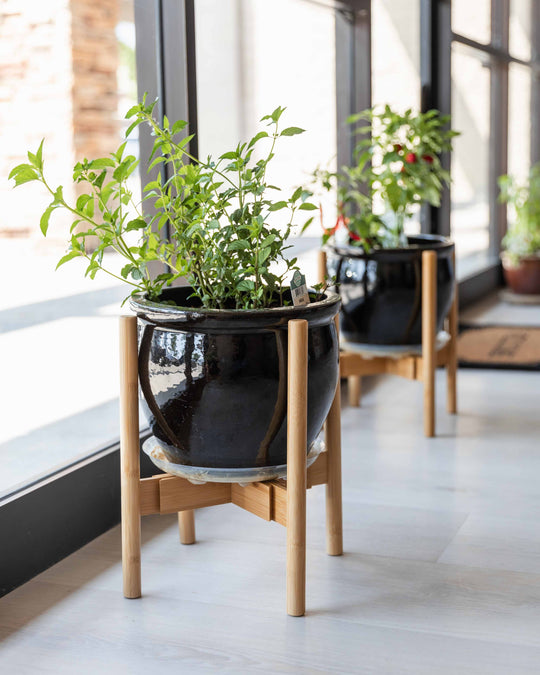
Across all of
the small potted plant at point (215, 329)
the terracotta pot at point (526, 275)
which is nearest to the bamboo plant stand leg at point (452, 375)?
the small potted plant at point (215, 329)

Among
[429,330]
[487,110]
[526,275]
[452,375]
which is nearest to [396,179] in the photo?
[429,330]

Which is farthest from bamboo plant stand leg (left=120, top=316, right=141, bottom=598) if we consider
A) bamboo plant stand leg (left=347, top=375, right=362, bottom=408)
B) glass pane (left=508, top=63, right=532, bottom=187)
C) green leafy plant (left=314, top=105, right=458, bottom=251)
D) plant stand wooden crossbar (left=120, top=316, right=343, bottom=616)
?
glass pane (left=508, top=63, right=532, bottom=187)

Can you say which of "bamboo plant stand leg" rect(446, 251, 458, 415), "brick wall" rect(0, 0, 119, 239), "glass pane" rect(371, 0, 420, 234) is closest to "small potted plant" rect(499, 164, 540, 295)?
"glass pane" rect(371, 0, 420, 234)

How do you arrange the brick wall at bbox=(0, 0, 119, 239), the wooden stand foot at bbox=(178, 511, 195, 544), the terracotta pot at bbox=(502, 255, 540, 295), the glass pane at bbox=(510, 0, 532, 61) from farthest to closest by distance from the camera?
the glass pane at bbox=(510, 0, 532, 61) < the terracotta pot at bbox=(502, 255, 540, 295) < the wooden stand foot at bbox=(178, 511, 195, 544) < the brick wall at bbox=(0, 0, 119, 239)

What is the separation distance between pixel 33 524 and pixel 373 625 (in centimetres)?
70

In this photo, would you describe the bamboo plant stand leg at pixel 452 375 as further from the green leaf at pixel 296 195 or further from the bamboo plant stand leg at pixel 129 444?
the bamboo plant stand leg at pixel 129 444

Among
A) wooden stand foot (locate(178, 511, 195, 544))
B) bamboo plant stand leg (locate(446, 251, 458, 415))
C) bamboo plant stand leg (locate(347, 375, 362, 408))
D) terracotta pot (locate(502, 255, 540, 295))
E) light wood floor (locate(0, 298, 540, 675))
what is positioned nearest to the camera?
light wood floor (locate(0, 298, 540, 675))

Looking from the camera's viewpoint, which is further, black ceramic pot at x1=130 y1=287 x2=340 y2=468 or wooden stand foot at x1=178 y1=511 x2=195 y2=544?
wooden stand foot at x1=178 y1=511 x2=195 y2=544

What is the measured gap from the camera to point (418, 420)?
9.71 feet

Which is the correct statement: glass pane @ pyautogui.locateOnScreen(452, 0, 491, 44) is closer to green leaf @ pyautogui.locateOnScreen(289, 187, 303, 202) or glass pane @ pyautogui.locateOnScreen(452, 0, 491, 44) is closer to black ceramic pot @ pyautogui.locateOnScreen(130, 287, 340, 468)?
green leaf @ pyautogui.locateOnScreen(289, 187, 303, 202)

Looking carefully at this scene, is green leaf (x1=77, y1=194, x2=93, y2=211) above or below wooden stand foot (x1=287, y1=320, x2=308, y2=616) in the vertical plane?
above

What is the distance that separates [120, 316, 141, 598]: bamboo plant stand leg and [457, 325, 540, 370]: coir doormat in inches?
86.5

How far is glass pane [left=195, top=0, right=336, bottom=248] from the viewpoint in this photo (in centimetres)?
253

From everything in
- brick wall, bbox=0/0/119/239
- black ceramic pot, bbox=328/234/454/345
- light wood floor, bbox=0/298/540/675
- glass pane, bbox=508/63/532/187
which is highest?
glass pane, bbox=508/63/532/187
